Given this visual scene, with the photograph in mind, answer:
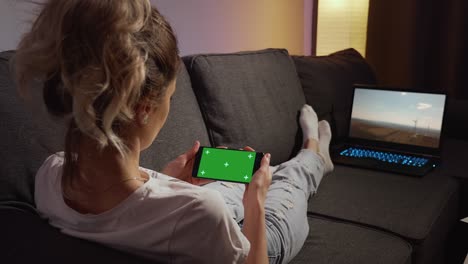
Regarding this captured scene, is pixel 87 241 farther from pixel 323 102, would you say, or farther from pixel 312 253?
pixel 323 102

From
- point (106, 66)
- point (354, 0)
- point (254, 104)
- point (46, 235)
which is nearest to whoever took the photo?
point (106, 66)

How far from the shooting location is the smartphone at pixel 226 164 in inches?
41.3

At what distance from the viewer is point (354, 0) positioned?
2.67 meters

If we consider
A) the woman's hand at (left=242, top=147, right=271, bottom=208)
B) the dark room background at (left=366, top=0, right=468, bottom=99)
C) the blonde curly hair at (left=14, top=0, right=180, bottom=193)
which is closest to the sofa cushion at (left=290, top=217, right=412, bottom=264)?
the woman's hand at (left=242, top=147, right=271, bottom=208)

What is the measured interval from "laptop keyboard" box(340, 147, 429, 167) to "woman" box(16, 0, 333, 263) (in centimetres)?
107

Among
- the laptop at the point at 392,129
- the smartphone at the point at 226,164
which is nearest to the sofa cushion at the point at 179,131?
the smartphone at the point at 226,164

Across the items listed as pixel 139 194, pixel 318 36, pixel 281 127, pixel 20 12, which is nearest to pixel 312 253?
pixel 139 194

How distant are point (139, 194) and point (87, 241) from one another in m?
0.11

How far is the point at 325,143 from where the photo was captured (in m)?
1.77

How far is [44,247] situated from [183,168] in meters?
0.50

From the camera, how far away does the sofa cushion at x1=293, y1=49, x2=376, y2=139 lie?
1985mm

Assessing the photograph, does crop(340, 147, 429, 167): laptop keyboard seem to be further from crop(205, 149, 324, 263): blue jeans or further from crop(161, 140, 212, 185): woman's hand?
crop(161, 140, 212, 185): woman's hand

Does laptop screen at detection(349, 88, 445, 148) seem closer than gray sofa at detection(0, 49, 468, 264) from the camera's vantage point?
No

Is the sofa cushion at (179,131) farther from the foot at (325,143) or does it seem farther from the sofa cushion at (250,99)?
the foot at (325,143)
